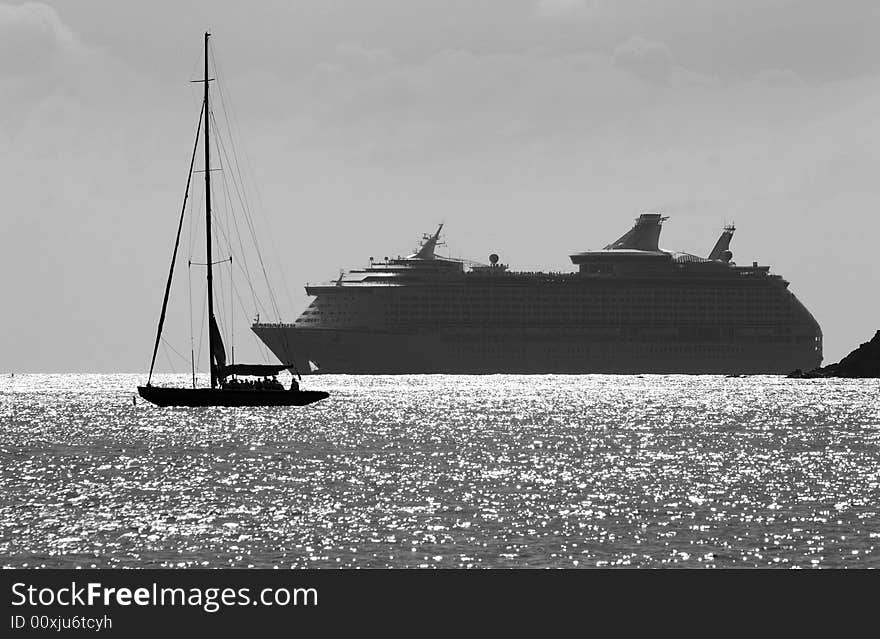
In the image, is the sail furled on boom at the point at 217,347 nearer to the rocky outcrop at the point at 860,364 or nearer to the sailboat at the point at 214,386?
the sailboat at the point at 214,386

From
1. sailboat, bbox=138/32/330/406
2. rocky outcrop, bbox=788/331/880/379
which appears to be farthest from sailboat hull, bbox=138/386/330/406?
rocky outcrop, bbox=788/331/880/379

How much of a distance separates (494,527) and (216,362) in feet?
155

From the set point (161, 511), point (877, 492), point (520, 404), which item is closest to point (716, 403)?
point (520, 404)

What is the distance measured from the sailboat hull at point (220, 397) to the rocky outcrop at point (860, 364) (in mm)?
112216

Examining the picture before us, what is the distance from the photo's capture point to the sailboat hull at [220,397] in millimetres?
81625

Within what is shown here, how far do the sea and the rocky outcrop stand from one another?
10420cm

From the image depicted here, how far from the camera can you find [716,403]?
111 metres

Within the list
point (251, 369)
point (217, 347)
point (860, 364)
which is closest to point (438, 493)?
point (217, 347)

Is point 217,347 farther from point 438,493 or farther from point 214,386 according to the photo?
point 438,493

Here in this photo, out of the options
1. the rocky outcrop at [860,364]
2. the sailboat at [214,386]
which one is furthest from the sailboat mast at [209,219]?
the rocky outcrop at [860,364]

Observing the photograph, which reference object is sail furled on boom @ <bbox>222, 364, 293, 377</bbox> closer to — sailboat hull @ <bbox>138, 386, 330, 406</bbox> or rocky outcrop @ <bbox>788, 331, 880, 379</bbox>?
sailboat hull @ <bbox>138, 386, 330, 406</bbox>

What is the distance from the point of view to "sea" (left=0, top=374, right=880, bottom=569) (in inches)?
1298

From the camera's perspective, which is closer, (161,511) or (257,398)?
(161,511)
